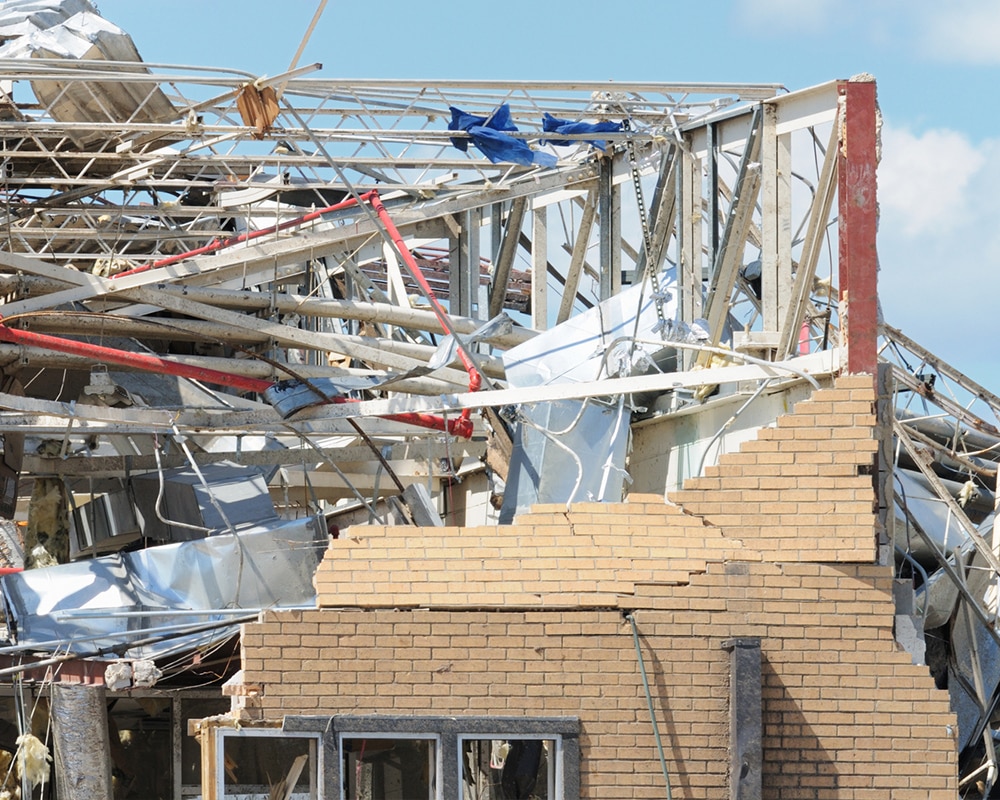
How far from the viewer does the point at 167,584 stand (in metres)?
14.8

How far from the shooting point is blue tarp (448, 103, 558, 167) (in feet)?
45.5

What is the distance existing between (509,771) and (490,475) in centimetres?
473

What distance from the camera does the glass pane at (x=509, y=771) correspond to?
11531mm

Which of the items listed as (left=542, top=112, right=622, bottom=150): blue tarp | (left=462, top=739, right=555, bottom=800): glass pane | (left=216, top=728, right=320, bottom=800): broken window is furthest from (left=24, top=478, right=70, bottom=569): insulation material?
(left=542, top=112, right=622, bottom=150): blue tarp

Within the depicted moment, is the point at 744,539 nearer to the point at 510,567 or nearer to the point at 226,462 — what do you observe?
the point at 510,567

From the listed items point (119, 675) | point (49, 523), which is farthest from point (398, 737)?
point (49, 523)

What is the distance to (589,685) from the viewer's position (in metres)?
10.9

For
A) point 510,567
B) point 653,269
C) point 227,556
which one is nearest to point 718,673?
point 510,567

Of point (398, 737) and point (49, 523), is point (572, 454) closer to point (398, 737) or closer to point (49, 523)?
point (398, 737)

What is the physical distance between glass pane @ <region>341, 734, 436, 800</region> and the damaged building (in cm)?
3

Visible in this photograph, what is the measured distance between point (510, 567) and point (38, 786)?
5951 mm

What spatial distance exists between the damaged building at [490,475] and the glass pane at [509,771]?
0.04 m

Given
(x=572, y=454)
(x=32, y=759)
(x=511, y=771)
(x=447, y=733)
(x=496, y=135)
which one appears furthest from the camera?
(x=496, y=135)

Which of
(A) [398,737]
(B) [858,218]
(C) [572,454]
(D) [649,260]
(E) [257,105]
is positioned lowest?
(A) [398,737]
